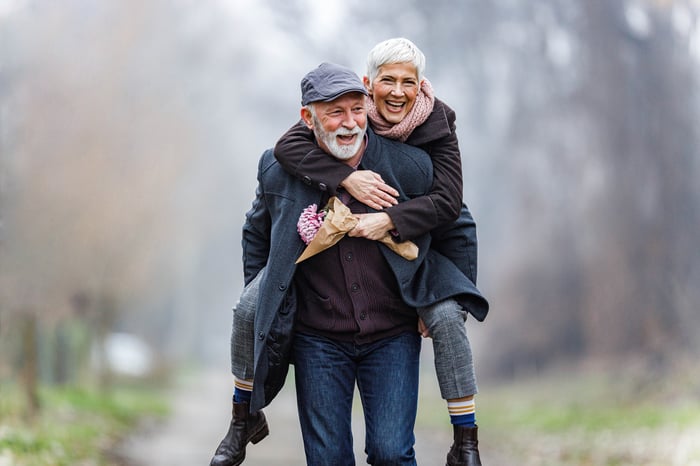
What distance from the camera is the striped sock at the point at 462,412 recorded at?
362 cm

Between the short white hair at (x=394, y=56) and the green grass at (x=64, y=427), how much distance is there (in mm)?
4911

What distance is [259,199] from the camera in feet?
12.6

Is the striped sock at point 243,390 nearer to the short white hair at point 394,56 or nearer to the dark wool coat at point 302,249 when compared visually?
the dark wool coat at point 302,249

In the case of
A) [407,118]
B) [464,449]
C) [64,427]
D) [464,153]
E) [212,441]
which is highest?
[464,153]

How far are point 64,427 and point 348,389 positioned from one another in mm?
7242

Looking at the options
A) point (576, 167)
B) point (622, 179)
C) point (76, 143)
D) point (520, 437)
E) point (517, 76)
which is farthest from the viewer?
point (517, 76)

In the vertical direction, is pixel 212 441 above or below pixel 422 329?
above

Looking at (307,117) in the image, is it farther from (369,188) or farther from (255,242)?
(255,242)

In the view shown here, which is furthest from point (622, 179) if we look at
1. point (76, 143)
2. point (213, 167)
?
point (213, 167)

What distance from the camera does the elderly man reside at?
3.62 m

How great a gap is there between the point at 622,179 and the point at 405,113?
1112 cm

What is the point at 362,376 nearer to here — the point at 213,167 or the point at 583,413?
the point at 583,413

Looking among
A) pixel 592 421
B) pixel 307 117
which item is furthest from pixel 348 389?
pixel 592 421

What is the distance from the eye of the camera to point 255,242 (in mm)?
3934
